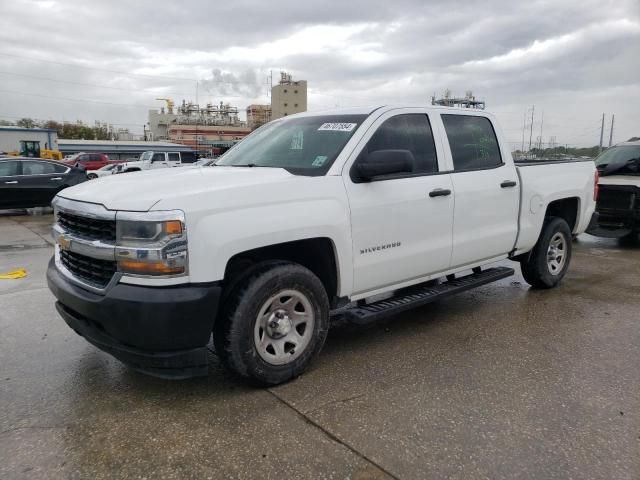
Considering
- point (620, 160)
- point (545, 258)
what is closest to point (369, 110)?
point (545, 258)

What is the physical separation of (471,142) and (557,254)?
2131 mm

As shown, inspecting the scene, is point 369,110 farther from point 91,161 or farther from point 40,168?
point 91,161

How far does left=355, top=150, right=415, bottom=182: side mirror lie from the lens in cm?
350

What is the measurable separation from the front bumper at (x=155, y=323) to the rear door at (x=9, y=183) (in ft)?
39.0

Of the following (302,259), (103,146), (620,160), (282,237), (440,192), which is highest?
(103,146)

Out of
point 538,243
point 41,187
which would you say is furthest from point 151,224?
point 41,187

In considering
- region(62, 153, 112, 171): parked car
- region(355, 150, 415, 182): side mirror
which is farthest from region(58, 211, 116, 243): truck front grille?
region(62, 153, 112, 171): parked car

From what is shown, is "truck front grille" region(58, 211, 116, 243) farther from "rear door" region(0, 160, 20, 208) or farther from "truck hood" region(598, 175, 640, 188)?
"rear door" region(0, 160, 20, 208)

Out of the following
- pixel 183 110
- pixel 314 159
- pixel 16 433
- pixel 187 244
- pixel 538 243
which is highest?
pixel 183 110

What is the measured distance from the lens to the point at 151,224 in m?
Result: 2.81

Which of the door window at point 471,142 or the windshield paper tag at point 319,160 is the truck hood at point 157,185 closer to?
the windshield paper tag at point 319,160

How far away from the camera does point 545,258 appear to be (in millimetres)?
5730

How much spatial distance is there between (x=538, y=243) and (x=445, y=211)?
6.47ft

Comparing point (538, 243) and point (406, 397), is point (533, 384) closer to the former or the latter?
point (406, 397)
